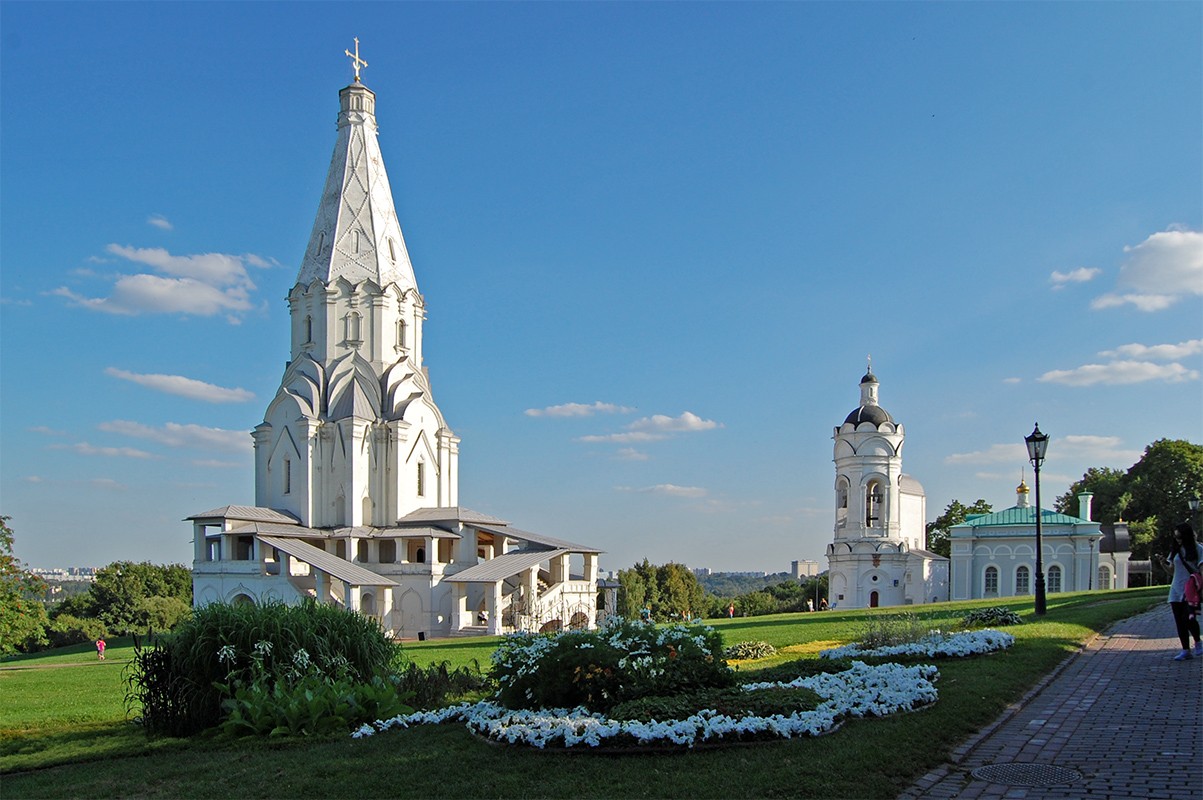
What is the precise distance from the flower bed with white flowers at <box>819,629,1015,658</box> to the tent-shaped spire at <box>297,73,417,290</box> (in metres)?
40.8

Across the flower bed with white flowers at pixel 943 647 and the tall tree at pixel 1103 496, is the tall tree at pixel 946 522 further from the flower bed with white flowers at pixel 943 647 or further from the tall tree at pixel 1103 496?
the flower bed with white flowers at pixel 943 647

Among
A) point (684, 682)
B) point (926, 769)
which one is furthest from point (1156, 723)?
point (684, 682)

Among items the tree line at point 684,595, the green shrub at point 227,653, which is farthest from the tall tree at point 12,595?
the tree line at point 684,595

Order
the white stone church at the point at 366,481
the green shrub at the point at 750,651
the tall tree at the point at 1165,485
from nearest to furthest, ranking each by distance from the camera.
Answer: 1. the green shrub at the point at 750,651
2. the white stone church at the point at 366,481
3. the tall tree at the point at 1165,485

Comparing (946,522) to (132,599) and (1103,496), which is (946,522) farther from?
(132,599)

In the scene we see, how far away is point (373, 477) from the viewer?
49625 mm

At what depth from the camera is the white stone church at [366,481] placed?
44031 millimetres

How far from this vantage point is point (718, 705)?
8.76 m

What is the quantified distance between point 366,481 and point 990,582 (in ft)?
110

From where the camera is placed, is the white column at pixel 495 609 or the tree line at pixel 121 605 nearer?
the white column at pixel 495 609

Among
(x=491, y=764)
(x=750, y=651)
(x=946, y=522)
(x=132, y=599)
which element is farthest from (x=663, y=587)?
(x=491, y=764)

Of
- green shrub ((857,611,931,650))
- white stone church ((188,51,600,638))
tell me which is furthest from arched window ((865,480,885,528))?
green shrub ((857,611,931,650))

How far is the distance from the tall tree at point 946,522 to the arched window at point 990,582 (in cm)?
1579

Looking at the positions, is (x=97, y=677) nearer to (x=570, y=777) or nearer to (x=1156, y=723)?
(x=570, y=777)
